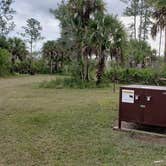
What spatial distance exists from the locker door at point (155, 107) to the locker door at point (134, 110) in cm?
15

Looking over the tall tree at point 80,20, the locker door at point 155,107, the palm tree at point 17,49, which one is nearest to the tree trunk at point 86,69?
the tall tree at point 80,20

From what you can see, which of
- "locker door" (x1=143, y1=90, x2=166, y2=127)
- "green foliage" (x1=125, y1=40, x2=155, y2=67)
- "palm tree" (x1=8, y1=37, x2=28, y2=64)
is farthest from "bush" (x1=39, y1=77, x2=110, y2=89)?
"palm tree" (x1=8, y1=37, x2=28, y2=64)

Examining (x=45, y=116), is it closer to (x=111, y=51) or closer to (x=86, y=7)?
(x=111, y=51)

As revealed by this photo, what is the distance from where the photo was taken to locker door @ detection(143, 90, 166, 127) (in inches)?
239

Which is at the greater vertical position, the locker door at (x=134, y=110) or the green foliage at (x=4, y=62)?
the green foliage at (x=4, y=62)

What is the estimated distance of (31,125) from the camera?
23.1ft

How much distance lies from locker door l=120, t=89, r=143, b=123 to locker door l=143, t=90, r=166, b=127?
0.49 ft

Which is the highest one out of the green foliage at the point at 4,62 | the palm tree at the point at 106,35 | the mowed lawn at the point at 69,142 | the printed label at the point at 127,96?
the palm tree at the point at 106,35

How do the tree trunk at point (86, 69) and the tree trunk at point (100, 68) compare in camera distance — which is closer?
the tree trunk at point (100, 68)

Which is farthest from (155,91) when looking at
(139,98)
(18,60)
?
(18,60)

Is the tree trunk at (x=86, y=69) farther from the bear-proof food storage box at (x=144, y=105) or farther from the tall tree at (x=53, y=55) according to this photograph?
the tall tree at (x=53, y=55)

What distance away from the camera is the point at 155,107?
20.2 ft

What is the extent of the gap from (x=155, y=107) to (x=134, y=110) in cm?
47

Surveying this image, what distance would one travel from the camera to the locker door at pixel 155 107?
19.9 feet
